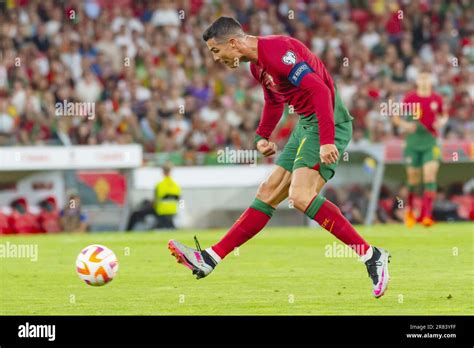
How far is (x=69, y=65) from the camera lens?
2331 centimetres

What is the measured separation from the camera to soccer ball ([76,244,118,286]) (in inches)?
398

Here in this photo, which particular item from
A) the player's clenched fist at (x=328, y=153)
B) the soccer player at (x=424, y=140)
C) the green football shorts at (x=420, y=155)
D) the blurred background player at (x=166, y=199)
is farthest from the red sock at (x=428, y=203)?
the player's clenched fist at (x=328, y=153)

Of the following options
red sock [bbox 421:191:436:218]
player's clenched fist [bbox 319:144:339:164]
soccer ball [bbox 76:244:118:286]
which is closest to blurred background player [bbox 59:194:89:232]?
red sock [bbox 421:191:436:218]

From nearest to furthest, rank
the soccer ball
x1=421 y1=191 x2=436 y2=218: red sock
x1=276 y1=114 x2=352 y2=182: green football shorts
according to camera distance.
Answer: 1. x1=276 y1=114 x2=352 y2=182: green football shorts
2. the soccer ball
3. x1=421 y1=191 x2=436 y2=218: red sock

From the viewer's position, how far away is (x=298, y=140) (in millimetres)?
9797

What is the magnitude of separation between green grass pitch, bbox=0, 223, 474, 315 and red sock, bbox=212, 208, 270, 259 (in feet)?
1.42

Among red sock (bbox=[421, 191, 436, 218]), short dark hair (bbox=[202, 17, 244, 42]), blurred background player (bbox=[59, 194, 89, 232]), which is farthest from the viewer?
blurred background player (bbox=[59, 194, 89, 232])

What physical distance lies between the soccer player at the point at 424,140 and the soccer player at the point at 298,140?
8531 mm

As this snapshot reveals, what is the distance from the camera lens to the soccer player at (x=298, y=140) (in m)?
9.23

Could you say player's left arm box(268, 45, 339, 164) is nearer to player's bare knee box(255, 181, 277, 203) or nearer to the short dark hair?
the short dark hair

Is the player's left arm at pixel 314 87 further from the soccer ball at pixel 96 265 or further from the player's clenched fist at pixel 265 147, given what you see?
the soccer ball at pixel 96 265

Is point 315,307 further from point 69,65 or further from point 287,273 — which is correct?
point 69,65
